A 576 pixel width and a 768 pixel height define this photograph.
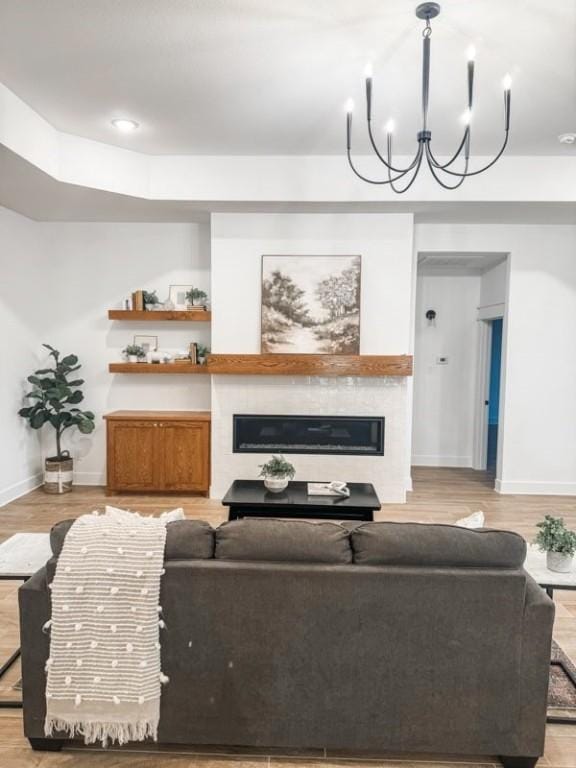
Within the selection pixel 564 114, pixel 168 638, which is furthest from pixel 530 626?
Result: pixel 564 114

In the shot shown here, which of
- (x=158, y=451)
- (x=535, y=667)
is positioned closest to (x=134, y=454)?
(x=158, y=451)

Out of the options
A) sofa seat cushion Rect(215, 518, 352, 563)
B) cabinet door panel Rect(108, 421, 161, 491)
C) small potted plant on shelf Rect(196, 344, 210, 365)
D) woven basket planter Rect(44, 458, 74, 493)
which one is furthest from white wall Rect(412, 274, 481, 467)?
sofa seat cushion Rect(215, 518, 352, 563)

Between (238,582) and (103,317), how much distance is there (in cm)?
444

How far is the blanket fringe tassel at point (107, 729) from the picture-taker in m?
1.77

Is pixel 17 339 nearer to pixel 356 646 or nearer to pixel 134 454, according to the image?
pixel 134 454

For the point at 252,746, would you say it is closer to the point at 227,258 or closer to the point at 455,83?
the point at 455,83

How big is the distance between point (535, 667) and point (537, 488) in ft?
13.4

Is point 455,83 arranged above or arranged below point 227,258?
above

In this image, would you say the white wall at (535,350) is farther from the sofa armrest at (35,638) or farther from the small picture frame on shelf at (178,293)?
the sofa armrest at (35,638)

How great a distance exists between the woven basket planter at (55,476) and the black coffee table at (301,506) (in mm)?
2464

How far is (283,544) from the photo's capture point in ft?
6.11

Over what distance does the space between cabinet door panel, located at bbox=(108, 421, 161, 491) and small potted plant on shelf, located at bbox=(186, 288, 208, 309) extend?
4.36ft

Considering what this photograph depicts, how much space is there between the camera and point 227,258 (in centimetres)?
499

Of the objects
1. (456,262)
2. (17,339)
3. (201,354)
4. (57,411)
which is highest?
(456,262)
